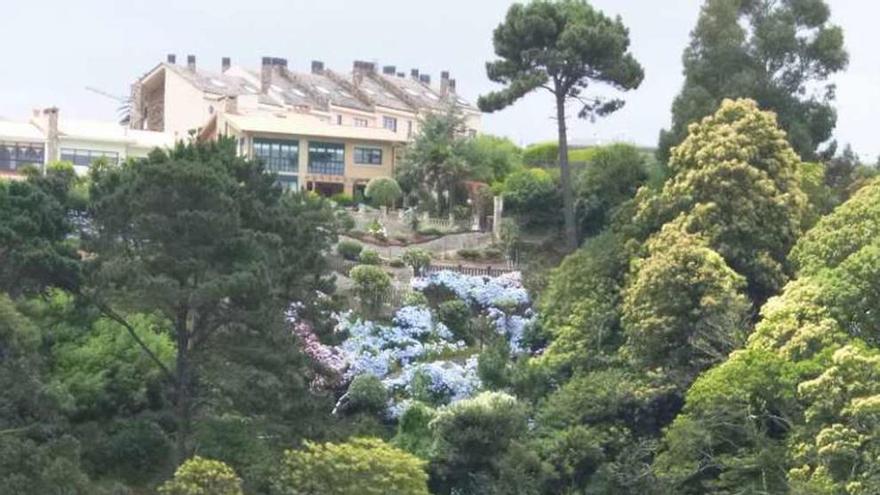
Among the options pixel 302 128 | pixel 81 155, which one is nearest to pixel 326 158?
pixel 302 128

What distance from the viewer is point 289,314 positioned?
37094mm

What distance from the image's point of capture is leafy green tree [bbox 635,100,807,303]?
1542 inches

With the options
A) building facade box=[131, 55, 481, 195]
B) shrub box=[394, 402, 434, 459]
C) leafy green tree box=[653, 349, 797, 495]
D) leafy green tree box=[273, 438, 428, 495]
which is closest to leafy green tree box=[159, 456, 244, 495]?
leafy green tree box=[273, 438, 428, 495]

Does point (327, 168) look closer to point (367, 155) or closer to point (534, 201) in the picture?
point (367, 155)

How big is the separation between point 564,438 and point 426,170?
2455 cm

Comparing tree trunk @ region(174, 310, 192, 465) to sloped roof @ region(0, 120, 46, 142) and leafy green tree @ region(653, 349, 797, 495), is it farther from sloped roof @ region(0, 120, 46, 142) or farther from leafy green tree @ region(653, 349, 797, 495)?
sloped roof @ region(0, 120, 46, 142)

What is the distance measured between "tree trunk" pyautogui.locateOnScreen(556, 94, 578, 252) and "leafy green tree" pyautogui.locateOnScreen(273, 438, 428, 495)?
15202 mm

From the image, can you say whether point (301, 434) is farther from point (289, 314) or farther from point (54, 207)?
point (54, 207)

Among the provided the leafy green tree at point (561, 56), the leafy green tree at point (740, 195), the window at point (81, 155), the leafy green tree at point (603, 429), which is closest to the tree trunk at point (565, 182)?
the leafy green tree at point (561, 56)

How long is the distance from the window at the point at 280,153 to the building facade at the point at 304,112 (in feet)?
0.11

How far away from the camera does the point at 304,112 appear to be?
69625 millimetres

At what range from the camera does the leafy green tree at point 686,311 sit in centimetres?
3672

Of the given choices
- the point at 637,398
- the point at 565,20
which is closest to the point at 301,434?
the point at 637,398

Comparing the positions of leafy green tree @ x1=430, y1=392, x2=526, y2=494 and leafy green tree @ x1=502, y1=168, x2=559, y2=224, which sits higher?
leafy green tree @ x1=502, y1=168, x2=559, y2=224
